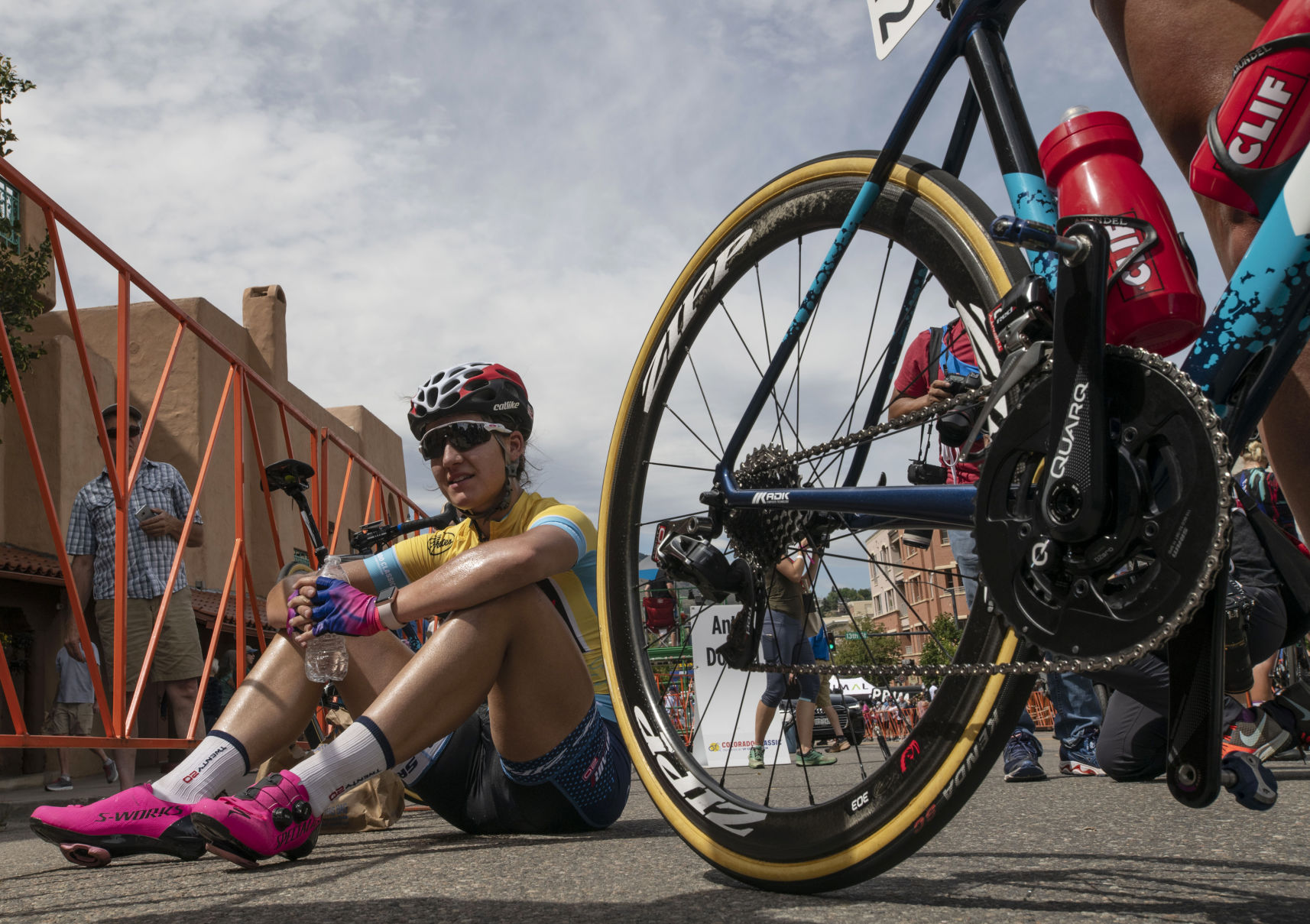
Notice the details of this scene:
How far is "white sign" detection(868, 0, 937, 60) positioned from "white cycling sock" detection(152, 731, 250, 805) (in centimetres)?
198

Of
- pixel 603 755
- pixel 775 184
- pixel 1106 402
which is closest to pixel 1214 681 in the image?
pixel 1106 402

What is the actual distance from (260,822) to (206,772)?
45 centimetres

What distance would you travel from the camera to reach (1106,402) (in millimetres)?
1169

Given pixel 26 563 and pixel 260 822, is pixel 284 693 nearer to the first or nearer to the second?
pixel 260 822

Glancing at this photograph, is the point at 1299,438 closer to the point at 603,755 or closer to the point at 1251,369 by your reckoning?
the point at 1251,369

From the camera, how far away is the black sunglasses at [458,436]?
289 cm

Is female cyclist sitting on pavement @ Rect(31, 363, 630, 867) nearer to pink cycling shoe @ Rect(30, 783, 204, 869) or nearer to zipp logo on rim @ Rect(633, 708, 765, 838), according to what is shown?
pink cycling shoe @ Rect(30, 783, 204, 869)

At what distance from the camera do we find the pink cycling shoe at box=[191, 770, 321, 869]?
1890 mm

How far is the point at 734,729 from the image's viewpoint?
6.05 feet

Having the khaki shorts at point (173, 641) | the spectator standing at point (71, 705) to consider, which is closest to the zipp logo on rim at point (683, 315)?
the khaki shorts at point (173, 641)

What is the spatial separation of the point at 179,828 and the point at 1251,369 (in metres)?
2.09

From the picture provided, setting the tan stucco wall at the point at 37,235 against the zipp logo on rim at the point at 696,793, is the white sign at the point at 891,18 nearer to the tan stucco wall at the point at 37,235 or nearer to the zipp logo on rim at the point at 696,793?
the zipp logo on rim at the point at 696,793

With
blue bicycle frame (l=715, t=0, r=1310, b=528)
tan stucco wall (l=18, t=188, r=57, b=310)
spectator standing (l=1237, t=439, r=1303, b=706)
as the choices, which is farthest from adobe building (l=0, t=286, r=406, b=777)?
spectator standing (l=1237, t=439, r=1303, b=706)

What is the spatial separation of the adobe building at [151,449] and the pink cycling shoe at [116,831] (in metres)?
3.57
